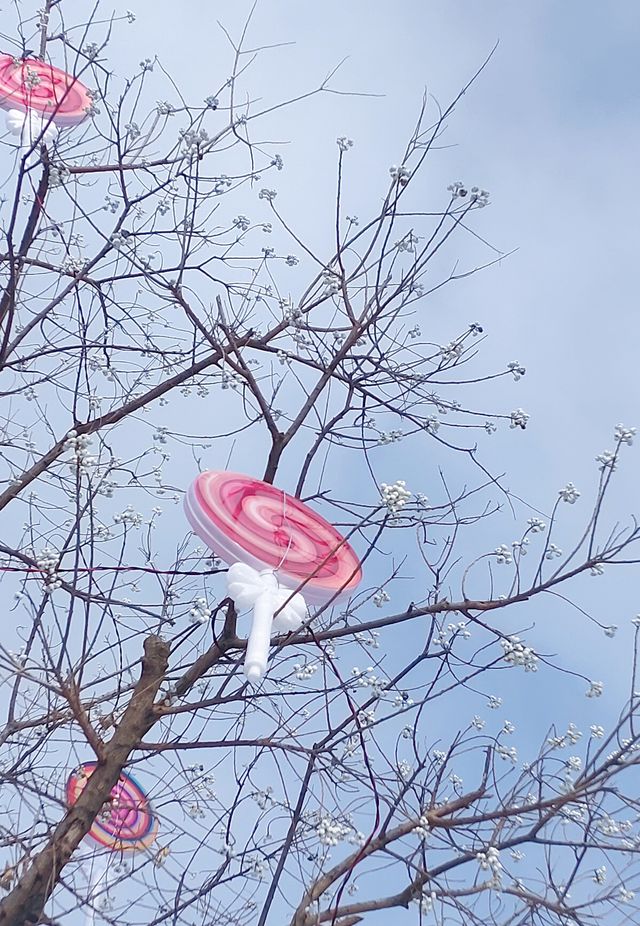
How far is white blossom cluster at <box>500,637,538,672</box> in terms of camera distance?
4.11 m

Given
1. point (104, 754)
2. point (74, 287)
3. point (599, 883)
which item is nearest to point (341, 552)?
point (104, 754)

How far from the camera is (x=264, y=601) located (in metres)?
3.42

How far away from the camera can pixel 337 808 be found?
457 centimetres

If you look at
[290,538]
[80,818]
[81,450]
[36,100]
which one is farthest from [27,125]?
[80,818]

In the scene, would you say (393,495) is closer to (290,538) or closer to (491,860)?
(290,538)

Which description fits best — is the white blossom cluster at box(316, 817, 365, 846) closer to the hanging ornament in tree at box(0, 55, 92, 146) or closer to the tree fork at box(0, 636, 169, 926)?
the tree fork at box(0, 636, 169, 926)

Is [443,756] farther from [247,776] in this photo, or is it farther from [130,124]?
[130,124]

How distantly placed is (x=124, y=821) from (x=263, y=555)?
1971 millimetres

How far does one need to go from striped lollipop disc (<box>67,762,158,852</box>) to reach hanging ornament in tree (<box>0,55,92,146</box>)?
10.6ft

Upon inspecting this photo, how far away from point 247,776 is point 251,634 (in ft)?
6.58

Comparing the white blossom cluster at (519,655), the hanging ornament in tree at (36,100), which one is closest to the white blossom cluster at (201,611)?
the white blossom cluster at (519,655)

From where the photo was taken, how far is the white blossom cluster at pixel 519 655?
411 cm

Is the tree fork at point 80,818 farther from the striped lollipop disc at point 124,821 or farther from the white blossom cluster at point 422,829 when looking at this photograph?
the white blossom cluster at point 422,829

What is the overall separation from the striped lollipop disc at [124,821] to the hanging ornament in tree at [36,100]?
3.24m
